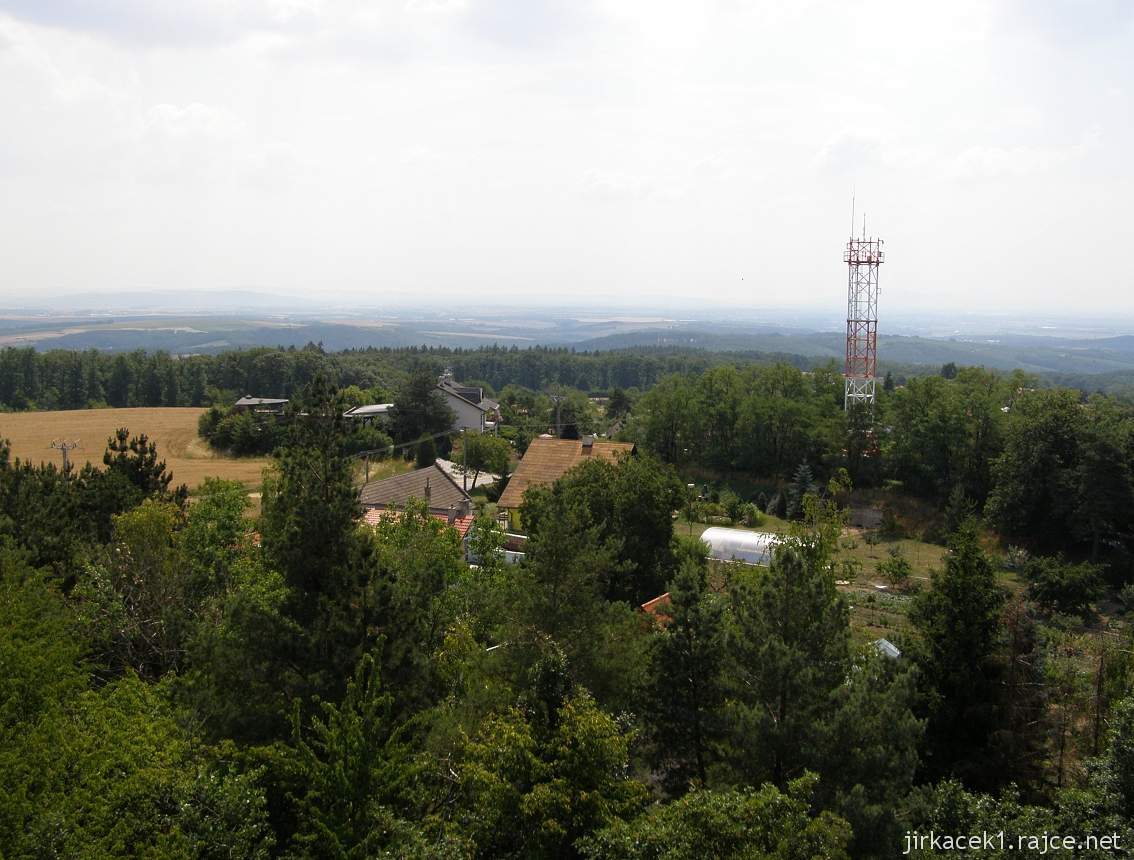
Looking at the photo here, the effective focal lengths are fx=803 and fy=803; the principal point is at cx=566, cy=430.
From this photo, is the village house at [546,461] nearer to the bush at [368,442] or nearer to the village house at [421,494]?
the village house at [421,494]

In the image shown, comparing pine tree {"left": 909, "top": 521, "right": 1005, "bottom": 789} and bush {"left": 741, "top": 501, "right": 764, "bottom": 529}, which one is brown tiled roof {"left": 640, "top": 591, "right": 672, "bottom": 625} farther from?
bush {"left": 741, "top": 501, "right": 764, "bottom": 529}

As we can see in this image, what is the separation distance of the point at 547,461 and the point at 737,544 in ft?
26.1

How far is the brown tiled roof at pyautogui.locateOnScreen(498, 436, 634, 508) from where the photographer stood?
29.6 metres

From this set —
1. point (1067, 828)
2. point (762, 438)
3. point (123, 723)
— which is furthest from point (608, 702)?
point (762, 438)

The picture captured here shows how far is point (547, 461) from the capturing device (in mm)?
31062

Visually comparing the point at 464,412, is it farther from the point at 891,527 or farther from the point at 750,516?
the point at 891,527

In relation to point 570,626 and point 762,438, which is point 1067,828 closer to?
point 570,626

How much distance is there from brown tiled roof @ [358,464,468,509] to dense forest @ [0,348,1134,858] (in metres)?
9.04

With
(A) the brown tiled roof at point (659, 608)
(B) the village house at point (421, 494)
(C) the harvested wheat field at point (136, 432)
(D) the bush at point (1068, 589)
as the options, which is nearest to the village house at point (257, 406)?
(C) the harvested wheat field at point (136, 432)

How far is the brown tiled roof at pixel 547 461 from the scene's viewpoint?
29562 millimetres

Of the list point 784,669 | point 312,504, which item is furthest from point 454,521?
point 784,669

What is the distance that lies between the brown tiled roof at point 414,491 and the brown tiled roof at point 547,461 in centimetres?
183

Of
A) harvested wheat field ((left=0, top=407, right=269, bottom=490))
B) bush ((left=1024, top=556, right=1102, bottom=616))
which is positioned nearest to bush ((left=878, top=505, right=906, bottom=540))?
bush ((left=1024, top=556, right=1102, bottom=616))

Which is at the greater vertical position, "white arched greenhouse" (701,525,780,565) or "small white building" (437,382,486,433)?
"small white building" (437,382,486,433)
